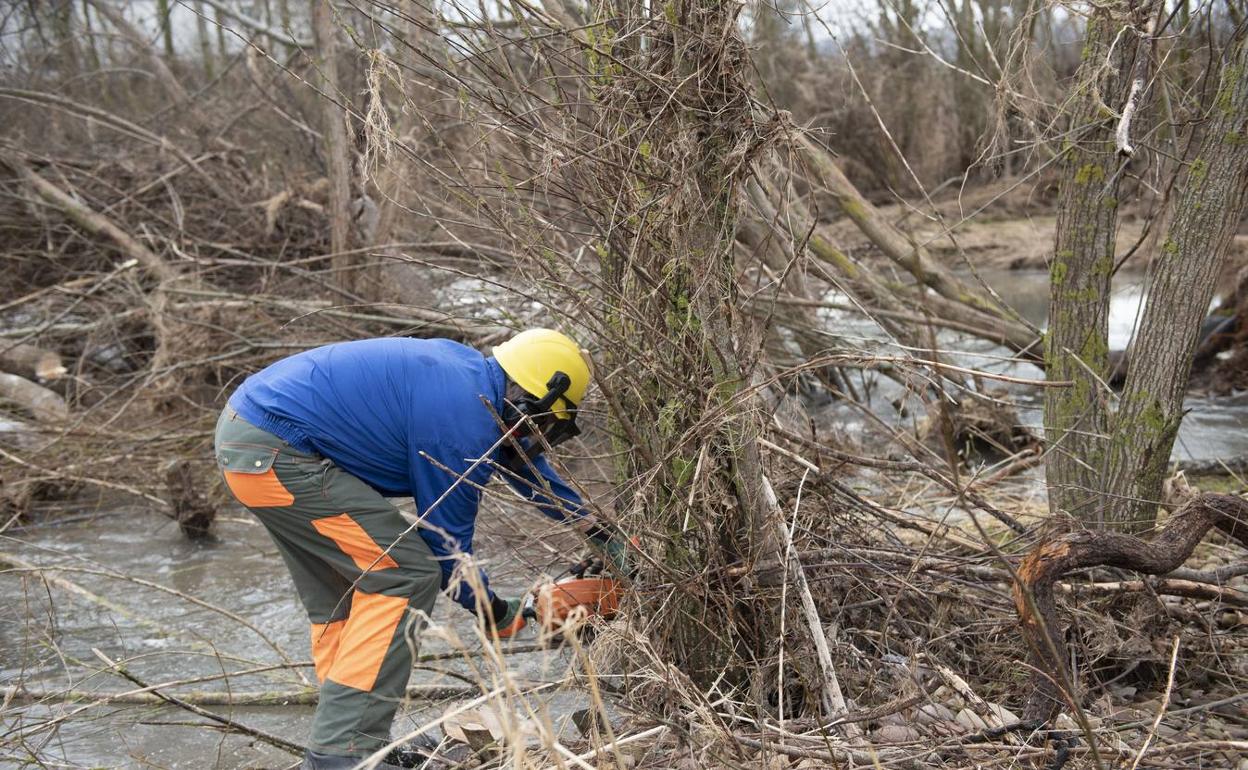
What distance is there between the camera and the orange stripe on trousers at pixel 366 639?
3303mm

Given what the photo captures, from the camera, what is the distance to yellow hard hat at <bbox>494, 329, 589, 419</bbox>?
3500mm

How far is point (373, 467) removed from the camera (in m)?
3.57

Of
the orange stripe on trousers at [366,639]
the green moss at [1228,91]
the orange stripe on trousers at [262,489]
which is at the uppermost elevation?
the green moss at [1228,91]

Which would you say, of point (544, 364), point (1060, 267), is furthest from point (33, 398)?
point (1060, 267)

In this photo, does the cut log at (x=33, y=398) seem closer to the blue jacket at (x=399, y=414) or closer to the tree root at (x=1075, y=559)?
the blue jacket at (x=399, y=414)

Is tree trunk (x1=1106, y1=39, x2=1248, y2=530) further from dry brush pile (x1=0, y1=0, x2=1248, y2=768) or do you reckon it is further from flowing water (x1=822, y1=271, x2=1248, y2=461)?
flowing water (x1=822, y1=271, x2=1248, y2=461)

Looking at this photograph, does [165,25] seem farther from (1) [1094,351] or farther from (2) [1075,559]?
(2) [1075,559]

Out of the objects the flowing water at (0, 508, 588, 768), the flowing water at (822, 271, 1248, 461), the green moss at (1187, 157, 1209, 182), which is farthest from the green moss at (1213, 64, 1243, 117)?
the flowing water at (0, 508, 588, 768)

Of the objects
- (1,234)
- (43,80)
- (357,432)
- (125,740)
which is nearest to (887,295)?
(357,432)

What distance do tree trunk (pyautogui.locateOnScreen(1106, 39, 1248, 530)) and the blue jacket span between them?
213cm

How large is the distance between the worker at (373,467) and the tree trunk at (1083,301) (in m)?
1.92

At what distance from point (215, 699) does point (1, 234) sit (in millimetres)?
7355

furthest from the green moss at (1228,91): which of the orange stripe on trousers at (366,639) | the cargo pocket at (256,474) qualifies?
the cargo pocket at (256,474)

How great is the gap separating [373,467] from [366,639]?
56 centimetres
